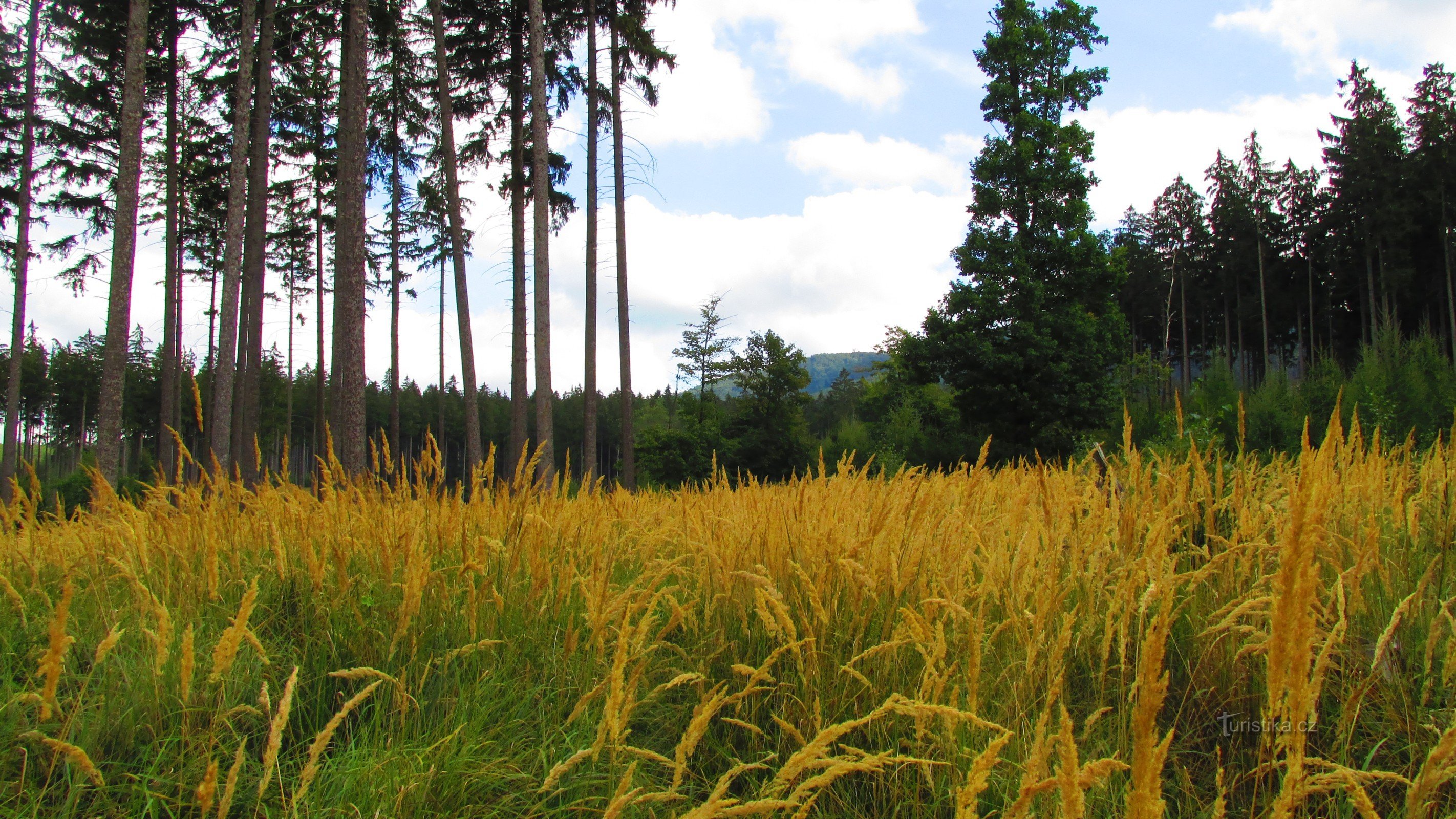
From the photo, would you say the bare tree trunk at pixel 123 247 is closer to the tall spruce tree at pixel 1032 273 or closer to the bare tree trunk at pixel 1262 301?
the tall spruce tree at pixel 1032 273

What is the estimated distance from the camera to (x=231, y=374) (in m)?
12.7

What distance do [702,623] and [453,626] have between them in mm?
809

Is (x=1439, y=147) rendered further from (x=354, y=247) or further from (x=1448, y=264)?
(x=354, y=247)

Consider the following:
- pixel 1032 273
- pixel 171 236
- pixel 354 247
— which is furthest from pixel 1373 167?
pixel 171 236

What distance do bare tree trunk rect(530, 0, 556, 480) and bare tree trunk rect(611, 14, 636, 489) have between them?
244 cm

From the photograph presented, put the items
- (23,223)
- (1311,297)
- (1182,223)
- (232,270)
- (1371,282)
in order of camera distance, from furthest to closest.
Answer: (1182,223), (1311,297), (1371,282), (23,223), (232,270)

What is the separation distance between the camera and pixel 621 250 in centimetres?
1549

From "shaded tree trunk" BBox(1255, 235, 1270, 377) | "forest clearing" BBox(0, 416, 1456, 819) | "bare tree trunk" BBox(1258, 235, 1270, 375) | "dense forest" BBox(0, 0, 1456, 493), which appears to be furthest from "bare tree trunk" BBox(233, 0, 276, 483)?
"bare tree trunk" BBox(1258, 235, 1270, 375)

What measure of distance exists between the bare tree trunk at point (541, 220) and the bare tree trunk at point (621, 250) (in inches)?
96.0

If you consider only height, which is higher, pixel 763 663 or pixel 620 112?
pixel 620 112

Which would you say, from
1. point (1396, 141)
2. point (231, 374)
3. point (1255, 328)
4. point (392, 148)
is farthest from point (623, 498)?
point (1255, 328)

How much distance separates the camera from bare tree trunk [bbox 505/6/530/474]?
49.4ft

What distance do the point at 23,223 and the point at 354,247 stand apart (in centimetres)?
1339

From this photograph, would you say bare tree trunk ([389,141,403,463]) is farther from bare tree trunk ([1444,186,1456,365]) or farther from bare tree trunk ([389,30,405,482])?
bare tree trunk ([1444,186,1456,365])
